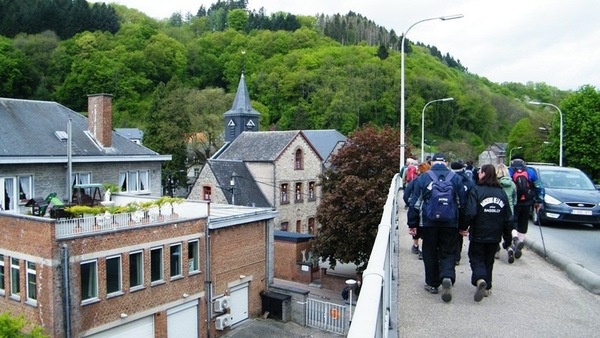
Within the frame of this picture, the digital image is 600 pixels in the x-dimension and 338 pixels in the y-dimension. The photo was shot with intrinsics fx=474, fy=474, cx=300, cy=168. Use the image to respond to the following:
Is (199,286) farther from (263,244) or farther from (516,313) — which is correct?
(516,313)

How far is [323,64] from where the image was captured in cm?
10050

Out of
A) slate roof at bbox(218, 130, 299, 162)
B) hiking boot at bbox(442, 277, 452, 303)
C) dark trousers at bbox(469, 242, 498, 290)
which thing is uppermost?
slate roof at bbox(218, 130, 299, 162)

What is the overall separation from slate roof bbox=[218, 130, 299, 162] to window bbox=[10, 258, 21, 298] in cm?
2208

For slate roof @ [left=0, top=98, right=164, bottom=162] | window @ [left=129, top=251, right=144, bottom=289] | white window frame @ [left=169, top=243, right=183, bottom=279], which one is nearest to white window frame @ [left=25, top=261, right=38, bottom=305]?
window @ [left=129, top=251, right=144, bottom=289]

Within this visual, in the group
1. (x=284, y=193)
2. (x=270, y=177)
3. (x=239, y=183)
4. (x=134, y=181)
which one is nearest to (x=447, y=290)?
(x=134, y=181)

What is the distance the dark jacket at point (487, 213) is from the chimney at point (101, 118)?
962 inches

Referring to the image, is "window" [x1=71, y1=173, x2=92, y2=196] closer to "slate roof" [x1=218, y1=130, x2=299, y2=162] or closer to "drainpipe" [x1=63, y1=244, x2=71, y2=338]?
"drainpipe" [x1=63, y1=244, x2=71, y2=338]

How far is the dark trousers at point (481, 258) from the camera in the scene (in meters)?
6.00

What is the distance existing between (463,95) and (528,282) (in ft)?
302

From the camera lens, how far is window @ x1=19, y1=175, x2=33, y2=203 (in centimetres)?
2227

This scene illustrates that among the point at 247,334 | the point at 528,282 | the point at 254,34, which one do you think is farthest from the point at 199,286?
the point at 254,34

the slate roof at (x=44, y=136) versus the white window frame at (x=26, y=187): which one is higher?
the slate roof at (x=44, y=136)

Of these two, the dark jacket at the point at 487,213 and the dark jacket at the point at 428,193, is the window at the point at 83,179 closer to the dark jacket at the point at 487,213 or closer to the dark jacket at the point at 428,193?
the dark jacket at the point at 428,193

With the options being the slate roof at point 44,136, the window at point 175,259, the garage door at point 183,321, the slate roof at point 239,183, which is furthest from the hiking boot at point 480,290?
the slate roof at point 239,183
